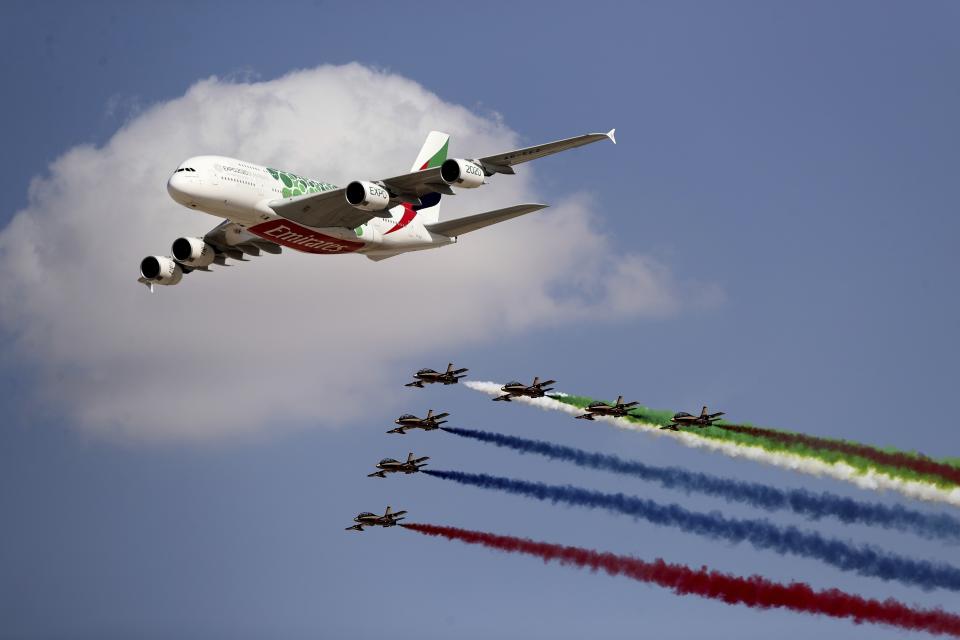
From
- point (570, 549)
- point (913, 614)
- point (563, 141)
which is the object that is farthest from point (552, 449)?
point (913, 614)

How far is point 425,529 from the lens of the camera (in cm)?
8444

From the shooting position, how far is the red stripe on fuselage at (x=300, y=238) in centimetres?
7438

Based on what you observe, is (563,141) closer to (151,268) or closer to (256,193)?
(256,193)

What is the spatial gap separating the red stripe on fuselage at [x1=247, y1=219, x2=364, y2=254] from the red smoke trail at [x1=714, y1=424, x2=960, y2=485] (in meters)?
22.4

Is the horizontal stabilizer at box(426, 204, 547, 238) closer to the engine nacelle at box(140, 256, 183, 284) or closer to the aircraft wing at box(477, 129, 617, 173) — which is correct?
the aircraft wing at box(477, 129, 617, 173)

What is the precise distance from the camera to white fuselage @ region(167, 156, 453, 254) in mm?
71062

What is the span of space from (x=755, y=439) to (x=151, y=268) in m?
35.3

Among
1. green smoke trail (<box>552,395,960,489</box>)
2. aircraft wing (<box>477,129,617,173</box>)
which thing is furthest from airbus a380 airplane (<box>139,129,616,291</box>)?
green smoke trail (<box>552,395,960,489</box>)

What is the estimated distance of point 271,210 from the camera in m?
72.9

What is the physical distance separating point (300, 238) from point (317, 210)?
2.95 meters

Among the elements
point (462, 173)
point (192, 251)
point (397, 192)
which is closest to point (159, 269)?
point (192, 251)

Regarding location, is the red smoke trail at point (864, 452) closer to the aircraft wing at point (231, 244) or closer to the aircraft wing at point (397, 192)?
the aircraft wing at point (397, 192)

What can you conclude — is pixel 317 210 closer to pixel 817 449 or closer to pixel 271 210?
pixel 271 210

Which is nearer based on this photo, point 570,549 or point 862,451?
point 862,451
